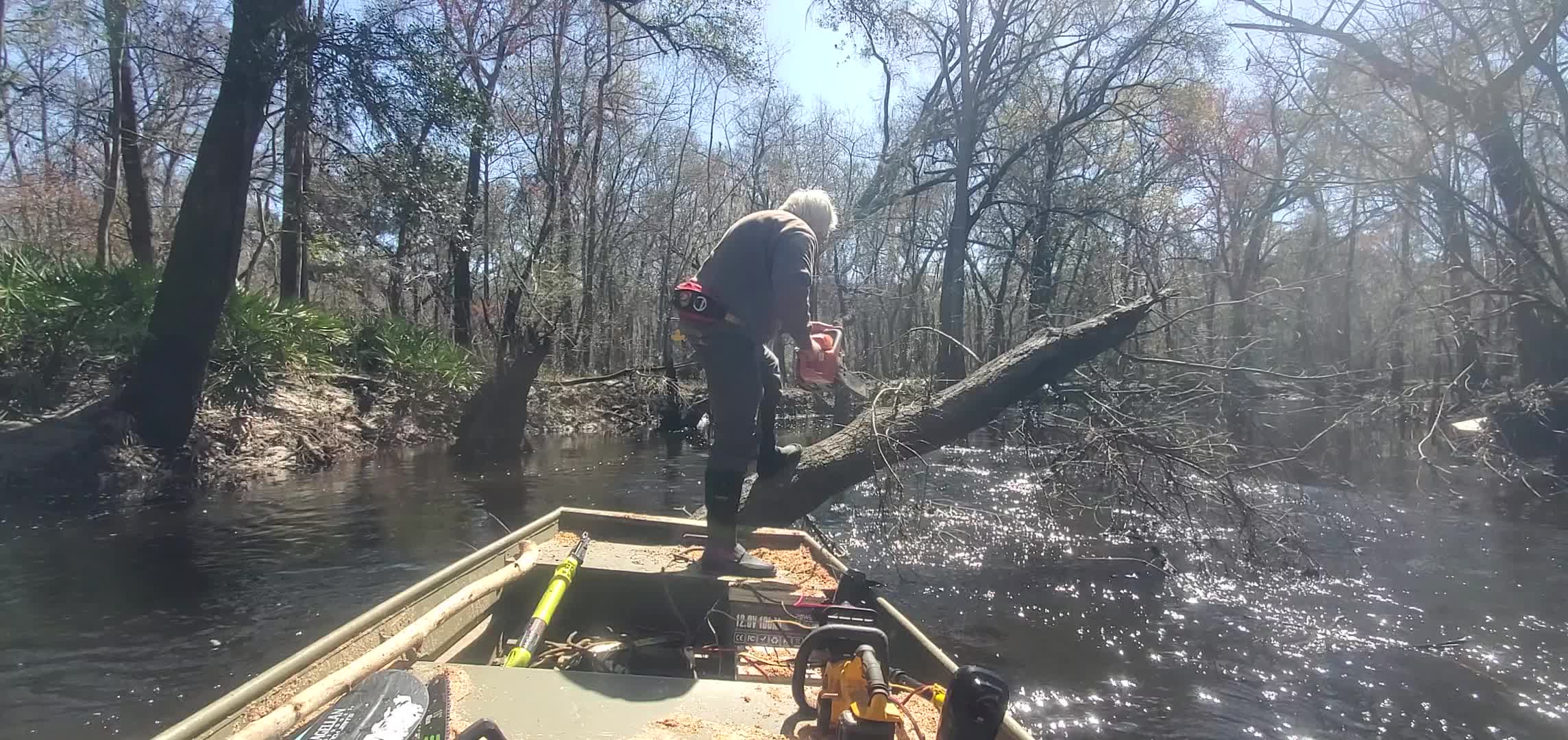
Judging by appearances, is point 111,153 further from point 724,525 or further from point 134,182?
point 724,525

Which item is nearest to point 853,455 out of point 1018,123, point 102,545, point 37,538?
point 102,545

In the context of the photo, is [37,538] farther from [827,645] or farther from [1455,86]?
[1455,86]

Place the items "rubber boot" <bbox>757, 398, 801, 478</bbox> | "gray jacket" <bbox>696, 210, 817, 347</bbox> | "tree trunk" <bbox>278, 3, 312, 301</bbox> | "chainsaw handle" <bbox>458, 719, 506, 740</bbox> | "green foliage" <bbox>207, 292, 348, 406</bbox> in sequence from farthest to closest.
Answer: "green foliage" <bbox>207, 292, 348, 406</bbox>, "tree trunk" <bbox>278, 3, 312, 301</bbox>, "rubber boot" <bbox>757, 398, 801, 478</bbox>, "gray jacket" <bbox>696, 210, 817, 347</bbox>, "chainsaw handle" <bbox>458, 719, 506, 740</bbox>

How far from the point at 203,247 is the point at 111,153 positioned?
12.6 meters

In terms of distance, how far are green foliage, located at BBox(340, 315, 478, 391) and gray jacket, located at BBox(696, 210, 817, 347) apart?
39.4 feet

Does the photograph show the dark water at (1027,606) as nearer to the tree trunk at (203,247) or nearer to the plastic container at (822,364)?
the tree trunk at (203,247)

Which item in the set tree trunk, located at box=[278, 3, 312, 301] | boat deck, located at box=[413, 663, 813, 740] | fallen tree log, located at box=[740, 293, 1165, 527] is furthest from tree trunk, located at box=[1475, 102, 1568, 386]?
tree trunk, located at box=[278, 3, 312, 301]

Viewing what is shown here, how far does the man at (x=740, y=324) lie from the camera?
3.61 metres

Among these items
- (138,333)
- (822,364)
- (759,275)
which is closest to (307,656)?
(759,275)

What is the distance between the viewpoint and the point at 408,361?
14.4m

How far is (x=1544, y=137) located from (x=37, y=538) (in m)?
20.7

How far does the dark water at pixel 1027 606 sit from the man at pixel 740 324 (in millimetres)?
1947

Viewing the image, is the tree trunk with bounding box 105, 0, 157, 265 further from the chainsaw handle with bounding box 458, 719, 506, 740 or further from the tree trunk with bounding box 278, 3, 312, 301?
the chainsaw handle with bounding box 458, 719, 506, 740

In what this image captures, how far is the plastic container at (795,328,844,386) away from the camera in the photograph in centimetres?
389
